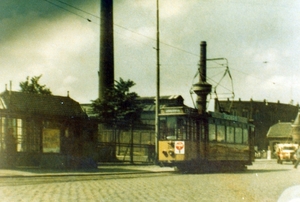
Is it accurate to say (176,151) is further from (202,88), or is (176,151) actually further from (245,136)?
(202,88)

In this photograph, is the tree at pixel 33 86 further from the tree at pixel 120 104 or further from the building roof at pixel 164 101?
the building roof at pixel 164 101

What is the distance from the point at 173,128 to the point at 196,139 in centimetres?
123

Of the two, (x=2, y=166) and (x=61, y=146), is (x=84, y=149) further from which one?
(x=2, y=166)

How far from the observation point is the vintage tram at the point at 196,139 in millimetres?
22781

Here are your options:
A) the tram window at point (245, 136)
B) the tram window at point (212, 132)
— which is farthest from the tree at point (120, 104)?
the tram window at point (212, 132)

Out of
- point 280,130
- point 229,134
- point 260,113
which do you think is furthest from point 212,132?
point 260,113

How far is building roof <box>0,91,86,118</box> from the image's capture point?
33.2 m

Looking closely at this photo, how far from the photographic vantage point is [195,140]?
916 inches

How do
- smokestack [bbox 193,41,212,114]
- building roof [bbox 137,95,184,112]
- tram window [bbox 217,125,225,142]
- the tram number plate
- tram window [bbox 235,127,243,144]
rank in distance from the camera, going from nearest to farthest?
the tram number plate < tram window [bbox 217,125,225,142] < tram window [bbox 235,127,243,144] < smokestack [bbox 193,41,212,114] < building roof [bbox 137,95,184,112]

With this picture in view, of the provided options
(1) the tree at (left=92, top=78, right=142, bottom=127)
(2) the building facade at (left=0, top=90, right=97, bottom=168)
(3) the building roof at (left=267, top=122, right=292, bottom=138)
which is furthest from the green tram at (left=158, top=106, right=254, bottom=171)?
(3) the building roof at (left=267, top=122, right=292, bottom=138)

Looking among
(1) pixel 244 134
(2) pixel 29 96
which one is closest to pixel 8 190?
(1) pixel 244 134

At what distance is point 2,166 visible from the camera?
24312 mm

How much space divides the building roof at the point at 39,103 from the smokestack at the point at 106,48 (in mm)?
8323

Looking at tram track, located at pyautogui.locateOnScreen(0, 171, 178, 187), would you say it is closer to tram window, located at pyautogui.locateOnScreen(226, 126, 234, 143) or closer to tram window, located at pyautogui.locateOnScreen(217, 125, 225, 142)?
tram window, located at pyautogui.locateOnScreen(217, 125, 225, 142)
